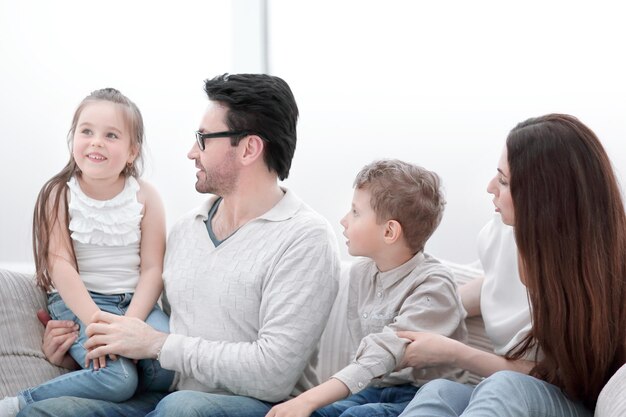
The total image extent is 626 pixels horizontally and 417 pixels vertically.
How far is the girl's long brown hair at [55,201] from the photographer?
2.71m

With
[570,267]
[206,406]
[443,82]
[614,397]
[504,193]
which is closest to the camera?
[614,397]

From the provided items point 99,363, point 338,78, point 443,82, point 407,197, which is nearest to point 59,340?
point 99,363

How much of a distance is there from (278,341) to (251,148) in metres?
0.51

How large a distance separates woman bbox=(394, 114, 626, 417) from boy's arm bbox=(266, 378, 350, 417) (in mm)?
194

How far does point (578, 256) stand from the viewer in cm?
212

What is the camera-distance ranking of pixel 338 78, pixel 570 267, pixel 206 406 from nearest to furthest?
pixel 570 267 < pixel 206 406 < pixel 338 78

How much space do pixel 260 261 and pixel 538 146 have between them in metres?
0.76

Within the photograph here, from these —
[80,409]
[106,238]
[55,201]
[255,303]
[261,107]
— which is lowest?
[80,409]

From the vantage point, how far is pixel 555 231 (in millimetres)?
2121

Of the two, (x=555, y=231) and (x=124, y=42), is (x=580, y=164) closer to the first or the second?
(x=555, y=231)

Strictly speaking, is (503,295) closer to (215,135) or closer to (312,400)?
(312,400)

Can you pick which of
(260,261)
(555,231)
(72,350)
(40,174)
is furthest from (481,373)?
(40,174)

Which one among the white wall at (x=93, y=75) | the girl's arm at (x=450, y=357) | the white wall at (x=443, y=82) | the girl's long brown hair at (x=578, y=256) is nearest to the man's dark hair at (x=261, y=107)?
the girl's arm at (x=450, y=357)

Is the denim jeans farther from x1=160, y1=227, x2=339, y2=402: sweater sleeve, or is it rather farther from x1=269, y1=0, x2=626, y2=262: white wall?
x1=269, y1=0, x2=626, y2=262: white wall
